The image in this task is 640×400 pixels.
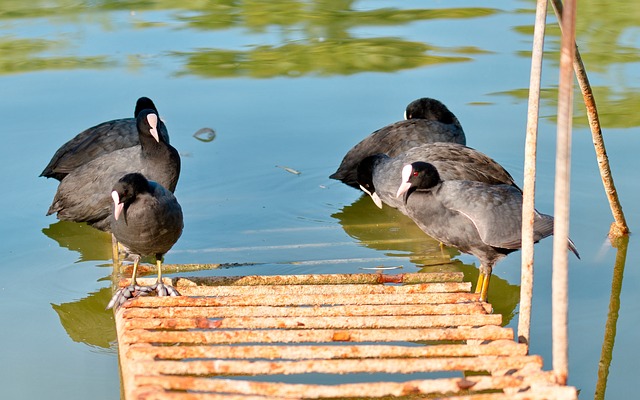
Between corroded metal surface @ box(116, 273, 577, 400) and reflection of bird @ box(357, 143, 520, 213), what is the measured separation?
867mm

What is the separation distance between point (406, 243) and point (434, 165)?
47 cm

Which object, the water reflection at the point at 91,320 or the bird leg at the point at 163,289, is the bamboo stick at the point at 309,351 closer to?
the bird leg at the point at 163,289

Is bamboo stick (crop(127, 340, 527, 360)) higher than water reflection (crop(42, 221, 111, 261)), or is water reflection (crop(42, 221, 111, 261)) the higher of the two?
bamboo stick (crop(127, 340, 527, 360))

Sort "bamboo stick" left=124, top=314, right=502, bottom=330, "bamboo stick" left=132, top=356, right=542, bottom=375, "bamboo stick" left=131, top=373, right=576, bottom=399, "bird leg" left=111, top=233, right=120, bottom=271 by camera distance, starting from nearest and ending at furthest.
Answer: "bamboo stick" left=131, top=373, right=576, bottom=399
"bamboo stick" left=132, top=356, right=542, bottom=375
"bamboo stick" left=124, top=314, right=502, bottom=330
"bird leg" left=111, top=233, right=120, bottom=271

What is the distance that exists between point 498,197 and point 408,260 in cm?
70

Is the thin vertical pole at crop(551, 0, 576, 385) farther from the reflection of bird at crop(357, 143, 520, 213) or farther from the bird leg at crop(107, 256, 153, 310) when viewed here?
the reflection of bird at crop(357, 143, 520, 213)

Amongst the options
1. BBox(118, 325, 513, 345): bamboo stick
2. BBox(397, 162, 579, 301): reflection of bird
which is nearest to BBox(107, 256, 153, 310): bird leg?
BBox(118, 325, 513, 345): bamboo stick

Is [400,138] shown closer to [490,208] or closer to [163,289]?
[490,208]

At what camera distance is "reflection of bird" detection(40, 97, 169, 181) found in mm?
5832

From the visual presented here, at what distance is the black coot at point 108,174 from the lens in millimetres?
5262

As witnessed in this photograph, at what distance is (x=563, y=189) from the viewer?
9.00 ft

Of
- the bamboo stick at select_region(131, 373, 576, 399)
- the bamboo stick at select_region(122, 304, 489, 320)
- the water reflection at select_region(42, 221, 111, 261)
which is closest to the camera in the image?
the bamboo stick at select_region(131, 373, 576, 399)

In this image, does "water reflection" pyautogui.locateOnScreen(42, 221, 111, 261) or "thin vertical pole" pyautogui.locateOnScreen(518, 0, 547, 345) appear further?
"water reflection" pyautogui.locateOnScreen(42, 221, 111, 261)

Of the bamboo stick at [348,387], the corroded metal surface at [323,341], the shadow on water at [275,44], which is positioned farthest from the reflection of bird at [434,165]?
the shadow on water at [275,44]
